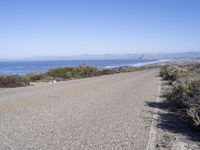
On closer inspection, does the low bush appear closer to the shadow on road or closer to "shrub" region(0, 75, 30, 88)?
"shrub" region(0, 75, 30, 88)

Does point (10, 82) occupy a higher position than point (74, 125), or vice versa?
point (74, 125)

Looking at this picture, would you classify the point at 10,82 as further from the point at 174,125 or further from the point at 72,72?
the point at 174,125

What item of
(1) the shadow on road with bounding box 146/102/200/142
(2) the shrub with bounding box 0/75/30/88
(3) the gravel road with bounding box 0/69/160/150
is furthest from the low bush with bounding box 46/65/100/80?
(1) the shadow on road with bounding box 146/102/200/142

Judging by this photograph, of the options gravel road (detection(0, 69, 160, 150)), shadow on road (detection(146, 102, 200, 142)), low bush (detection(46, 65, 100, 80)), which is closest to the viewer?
gravel road (detection(0, 69, 160, 150))

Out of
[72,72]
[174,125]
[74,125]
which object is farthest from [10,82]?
[174,125]

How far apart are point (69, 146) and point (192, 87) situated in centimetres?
872

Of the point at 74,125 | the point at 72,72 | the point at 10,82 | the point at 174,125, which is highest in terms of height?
the point at 74,125

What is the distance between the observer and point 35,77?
43531 millimetres

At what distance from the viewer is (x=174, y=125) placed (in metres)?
11.3

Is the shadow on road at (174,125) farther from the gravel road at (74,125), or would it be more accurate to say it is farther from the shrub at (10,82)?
the shrub at (10,82)

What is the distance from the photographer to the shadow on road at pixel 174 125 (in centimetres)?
995

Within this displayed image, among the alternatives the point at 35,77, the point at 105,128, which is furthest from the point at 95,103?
the point at 35,77

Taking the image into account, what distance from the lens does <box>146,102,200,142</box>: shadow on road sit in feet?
32.7

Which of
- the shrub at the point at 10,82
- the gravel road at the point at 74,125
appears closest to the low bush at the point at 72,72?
the shrub at the point at 10,82
